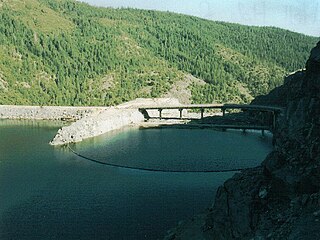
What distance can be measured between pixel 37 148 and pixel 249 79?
387 feet

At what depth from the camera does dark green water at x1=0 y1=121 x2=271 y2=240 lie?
4159cm

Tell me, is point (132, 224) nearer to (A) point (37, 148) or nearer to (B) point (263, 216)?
(B) point (263, 216)

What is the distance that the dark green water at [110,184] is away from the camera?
41.6 meters

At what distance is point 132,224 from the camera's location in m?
41.5

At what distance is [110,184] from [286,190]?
32.6 meters

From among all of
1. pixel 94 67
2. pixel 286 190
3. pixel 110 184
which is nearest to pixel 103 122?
pixel 110 184

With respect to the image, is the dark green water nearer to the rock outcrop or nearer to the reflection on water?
the reflection on water

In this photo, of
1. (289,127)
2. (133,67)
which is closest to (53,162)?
(289,127)

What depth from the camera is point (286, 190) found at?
2605cm

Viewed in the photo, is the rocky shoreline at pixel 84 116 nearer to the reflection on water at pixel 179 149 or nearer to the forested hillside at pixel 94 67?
the reflection on water at pixel 179 149

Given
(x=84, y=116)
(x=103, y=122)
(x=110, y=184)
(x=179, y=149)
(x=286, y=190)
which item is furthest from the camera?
(x=84, y=116)

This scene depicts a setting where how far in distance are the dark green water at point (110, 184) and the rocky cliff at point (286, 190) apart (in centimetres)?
1100

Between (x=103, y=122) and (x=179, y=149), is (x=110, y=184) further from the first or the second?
(x=103, y=122)

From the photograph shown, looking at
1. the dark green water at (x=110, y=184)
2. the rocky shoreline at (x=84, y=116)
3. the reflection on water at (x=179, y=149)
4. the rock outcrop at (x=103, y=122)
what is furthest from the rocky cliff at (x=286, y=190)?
the rocky shoreline at (x=84, y=116)
